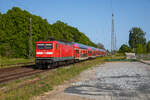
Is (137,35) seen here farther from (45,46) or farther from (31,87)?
(31,87)

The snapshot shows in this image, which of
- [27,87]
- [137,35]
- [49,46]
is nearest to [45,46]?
[49,46]

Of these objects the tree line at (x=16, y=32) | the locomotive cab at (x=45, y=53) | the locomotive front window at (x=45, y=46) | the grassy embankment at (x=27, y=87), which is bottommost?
the grassy embankment at (x=27, y=87)

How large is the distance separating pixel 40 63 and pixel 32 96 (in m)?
13.0

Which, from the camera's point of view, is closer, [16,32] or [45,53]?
[45,53]

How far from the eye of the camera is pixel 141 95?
24.2 feet

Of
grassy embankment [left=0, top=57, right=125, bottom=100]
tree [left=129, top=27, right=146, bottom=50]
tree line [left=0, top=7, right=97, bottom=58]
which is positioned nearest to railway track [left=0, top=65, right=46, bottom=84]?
grassy embankment [left=0, top=57, right=125, bottom=100]

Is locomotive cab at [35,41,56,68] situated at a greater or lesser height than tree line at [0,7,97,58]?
lesser

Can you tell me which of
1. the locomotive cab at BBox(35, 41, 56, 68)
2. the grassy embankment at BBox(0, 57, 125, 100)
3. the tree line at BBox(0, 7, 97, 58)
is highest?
the tree line at BBox(0, 7, 97, 58)

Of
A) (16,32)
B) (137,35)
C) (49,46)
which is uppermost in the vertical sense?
(137,35)

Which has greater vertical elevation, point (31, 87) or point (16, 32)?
point (16, 32)

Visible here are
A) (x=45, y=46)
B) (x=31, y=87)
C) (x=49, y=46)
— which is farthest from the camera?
(x=45, y=46)

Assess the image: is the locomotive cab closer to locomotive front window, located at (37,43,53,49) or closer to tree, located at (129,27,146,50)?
locomotive front window, located at (37,43,53,49)

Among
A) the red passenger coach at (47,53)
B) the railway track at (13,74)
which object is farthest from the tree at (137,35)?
the railway track at (13,74)

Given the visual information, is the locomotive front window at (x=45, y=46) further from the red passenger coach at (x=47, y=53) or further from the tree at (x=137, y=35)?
the tree at (x=137, y=35)
